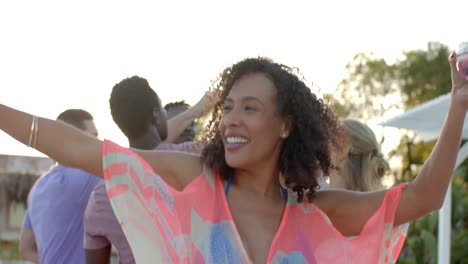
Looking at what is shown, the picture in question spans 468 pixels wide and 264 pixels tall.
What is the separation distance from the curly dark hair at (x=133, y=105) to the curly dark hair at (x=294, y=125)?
0.83m

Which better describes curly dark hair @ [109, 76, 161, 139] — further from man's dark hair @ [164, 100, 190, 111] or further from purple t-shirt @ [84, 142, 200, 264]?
man's dark hair @ [164, 100, 190, 111]

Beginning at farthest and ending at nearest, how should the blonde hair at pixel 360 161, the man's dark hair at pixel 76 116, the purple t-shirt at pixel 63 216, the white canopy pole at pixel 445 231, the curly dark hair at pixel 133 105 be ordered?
the white canopy pole at pixel 445 231 < the man's dark hair at pixel 76 116 < the purple t-shirt at pixel 63 216 < the blonde hair at pixel 360 161 < the curly dark hair at pixel 133 105

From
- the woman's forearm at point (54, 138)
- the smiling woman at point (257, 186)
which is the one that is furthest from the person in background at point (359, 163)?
the woman's forearm at point (54, 138)

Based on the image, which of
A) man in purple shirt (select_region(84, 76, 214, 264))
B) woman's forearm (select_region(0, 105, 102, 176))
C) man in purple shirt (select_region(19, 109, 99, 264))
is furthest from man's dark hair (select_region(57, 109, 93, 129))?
woman's forearm (select_region(0, 105, 102, 176))

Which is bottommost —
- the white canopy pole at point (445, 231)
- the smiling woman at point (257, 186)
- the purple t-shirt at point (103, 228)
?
the white canopy pole at point (445, 231)

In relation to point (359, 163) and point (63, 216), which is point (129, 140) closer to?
point (63, 216)

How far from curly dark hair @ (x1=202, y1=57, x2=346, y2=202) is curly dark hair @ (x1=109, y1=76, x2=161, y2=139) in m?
0.83

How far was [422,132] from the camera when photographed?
9219 millimetres

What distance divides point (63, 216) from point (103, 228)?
1191 millimetres

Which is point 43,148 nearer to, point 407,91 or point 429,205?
point 429,205

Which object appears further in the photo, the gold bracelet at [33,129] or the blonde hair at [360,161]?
the blonde hair at [360,161]

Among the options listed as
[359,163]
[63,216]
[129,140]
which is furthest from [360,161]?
[63,216]

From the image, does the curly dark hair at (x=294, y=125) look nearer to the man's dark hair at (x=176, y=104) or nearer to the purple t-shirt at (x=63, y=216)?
the purple t-shirt at (x=63, y=216)

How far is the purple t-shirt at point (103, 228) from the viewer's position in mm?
4750
